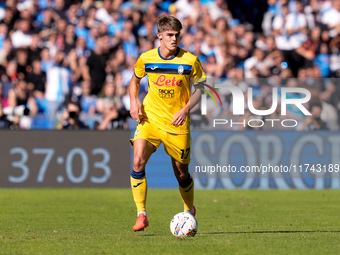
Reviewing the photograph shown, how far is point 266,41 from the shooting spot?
63.6 feet

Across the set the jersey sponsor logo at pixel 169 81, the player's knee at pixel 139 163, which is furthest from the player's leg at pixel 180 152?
the jersey sponsor logo at pixel 169 81

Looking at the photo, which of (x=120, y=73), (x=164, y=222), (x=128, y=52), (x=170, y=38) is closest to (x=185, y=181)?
(x=164, y=222)

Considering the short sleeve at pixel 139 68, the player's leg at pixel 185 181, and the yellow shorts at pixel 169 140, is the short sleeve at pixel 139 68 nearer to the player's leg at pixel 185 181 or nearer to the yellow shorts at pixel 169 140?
the yellow shorts at pixel 169 140

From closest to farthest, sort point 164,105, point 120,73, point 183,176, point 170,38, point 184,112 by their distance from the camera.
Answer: point 170,38
point 184,112
point 164,105
point 183,176
point 120,73

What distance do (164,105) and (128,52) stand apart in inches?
A: 427

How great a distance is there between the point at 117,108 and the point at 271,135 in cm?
361

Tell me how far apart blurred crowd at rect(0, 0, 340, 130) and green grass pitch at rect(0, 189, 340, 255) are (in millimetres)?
2042

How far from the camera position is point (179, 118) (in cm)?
890

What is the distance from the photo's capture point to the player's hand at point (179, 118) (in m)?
8.90

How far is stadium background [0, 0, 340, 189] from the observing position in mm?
16688

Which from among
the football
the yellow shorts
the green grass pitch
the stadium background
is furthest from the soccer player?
the stadium background

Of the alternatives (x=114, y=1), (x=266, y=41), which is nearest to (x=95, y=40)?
(x=114, y=1)

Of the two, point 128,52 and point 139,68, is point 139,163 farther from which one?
point 128,52

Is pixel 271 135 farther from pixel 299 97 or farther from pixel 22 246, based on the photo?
pixel 22 246
